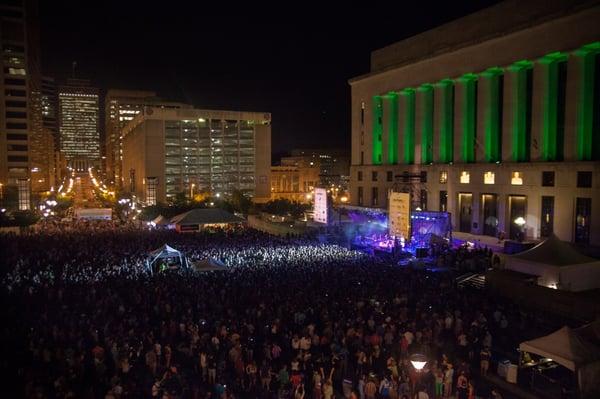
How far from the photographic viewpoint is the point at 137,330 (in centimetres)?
1555

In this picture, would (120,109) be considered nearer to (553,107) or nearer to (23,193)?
(23,193)

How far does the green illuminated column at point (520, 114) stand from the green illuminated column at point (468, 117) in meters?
4.86

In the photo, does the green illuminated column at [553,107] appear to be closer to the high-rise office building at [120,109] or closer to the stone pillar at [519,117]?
the stone pillar at [519,117]

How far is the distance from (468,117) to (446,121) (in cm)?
276

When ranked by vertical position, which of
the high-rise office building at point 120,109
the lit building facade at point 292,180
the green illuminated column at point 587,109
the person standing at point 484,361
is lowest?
the person standing at point 484,361

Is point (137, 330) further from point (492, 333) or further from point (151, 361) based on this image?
point (492, 333)

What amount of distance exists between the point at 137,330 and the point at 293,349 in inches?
188

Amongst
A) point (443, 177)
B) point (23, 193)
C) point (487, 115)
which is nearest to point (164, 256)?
point (443, 177)

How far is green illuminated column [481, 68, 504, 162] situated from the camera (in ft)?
136

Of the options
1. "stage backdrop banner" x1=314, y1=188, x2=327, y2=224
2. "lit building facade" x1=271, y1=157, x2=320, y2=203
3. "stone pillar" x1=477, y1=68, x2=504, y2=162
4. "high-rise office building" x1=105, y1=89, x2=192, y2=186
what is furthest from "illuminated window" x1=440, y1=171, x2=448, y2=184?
"high-rise office building" x1=105, y1=89, x2=192, y2=186

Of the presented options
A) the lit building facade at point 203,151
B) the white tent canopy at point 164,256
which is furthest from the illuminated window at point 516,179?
the lit building facade at point 203,151

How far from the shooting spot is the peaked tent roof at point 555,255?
21.5 metres

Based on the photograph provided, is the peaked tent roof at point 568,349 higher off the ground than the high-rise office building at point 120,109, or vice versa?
the high-rise office building at point 120,109

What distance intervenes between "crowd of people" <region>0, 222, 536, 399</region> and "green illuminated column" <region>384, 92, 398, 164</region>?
31939 millimetres
